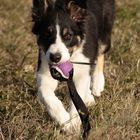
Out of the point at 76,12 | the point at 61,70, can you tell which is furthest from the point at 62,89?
the point at 61,70

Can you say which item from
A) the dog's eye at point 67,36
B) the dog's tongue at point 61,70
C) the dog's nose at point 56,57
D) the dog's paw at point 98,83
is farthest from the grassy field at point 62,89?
the dog's eye at point 67,36

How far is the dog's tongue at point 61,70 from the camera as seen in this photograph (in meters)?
6.13

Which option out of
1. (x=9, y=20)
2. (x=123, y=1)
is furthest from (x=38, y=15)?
(x=123, y=1)

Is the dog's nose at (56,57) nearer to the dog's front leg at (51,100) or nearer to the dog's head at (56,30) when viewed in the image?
the dog's head at (56,30)

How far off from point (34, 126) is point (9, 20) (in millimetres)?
4258

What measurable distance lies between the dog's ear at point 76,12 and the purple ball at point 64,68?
0.56 metres

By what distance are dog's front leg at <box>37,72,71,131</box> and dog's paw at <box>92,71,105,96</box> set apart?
84 cm

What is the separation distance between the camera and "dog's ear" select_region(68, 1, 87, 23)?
6.54 meters

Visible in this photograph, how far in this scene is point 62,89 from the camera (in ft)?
23.9

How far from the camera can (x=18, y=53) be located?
27.8 feet

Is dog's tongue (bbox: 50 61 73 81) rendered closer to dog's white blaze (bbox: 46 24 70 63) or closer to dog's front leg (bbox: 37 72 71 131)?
dog's white blaze (bbox: 46 24 70 63)

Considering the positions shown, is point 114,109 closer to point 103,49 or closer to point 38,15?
point 38,15

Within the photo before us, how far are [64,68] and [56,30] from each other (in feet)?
1.19

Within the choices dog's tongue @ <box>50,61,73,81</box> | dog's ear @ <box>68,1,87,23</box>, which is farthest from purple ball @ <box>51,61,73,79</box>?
dog's ear @ <box>68,1,87,23</box>
